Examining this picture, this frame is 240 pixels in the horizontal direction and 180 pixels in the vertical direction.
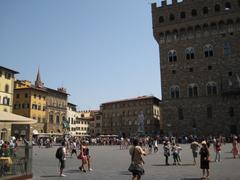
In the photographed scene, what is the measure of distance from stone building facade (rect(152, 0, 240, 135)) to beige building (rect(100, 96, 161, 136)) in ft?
91.7

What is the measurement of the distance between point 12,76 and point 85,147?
40.3 m

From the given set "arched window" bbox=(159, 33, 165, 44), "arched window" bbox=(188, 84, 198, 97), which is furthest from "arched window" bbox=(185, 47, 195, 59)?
"arched window" bbox=(188, 84, 198, 97)

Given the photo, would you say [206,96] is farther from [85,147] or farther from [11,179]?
[11,179]

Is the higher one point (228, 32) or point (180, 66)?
point (228, 32)

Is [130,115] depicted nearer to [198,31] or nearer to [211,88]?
[211,88]

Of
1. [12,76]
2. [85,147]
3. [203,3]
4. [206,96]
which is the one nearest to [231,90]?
[206,96]

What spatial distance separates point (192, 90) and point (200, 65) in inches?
142

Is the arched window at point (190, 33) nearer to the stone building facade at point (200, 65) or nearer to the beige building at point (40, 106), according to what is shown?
the stone building facade at point (200, 65)

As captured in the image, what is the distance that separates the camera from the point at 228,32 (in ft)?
137

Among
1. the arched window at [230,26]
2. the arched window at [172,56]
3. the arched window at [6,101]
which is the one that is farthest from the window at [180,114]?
the arched window at [6,101]

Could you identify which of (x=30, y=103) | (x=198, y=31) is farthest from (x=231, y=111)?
(x=30, y=103)

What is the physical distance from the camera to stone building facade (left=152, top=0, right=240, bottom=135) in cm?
4038

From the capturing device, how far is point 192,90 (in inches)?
1676

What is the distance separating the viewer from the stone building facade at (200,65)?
40.4 m
